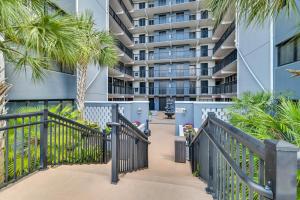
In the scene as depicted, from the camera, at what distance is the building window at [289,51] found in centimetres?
785

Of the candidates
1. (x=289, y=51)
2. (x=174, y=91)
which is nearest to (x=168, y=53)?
(x=174, y=91)

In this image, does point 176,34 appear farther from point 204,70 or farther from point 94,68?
point 94,68

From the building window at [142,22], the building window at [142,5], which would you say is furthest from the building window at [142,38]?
the building window at [142,5]

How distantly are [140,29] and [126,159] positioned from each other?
2777 cm

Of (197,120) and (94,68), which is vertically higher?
(94,68)

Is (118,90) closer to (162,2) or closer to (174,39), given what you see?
(174,39)

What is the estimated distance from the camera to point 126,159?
413 cm

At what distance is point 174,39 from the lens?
28.4 m

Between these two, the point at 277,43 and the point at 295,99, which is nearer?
the point at 295,99

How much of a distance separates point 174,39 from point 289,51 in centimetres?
2134

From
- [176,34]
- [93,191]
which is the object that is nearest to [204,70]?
[176,34]

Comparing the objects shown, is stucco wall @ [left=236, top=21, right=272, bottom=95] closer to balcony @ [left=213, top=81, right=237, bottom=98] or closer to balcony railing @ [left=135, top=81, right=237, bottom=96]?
balcony @ [left=213, top=81, right=237, bottom=98]

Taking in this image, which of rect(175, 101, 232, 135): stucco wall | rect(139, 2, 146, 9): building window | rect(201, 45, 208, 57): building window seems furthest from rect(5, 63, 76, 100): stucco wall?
rect(139, 2, 146, 9): building window

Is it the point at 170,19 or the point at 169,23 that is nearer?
the point at 169,23
